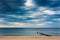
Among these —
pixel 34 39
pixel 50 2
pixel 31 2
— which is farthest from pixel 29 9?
pixel 34 39

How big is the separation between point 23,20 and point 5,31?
0.26 meters

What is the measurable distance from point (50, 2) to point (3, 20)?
61 centimetres

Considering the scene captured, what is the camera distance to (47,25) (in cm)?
155

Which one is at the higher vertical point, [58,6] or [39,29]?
[58,6]

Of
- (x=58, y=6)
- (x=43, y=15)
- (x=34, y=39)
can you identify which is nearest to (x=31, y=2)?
(x=43, y=15)

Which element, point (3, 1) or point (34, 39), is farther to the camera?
point (3, 1)

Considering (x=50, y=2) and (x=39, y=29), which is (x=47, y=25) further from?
(x=50, y=2)

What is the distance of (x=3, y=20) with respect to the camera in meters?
1.54

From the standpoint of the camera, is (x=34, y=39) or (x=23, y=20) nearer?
(x=34, y=39)

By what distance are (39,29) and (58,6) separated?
0.36 meters

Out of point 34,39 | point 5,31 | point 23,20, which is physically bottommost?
point 34,39

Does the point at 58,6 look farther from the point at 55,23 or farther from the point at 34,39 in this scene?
the point at 34,39

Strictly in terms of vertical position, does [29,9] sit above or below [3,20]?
above

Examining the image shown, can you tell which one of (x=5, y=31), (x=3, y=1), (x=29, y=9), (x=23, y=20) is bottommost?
(x=5, y=31)
